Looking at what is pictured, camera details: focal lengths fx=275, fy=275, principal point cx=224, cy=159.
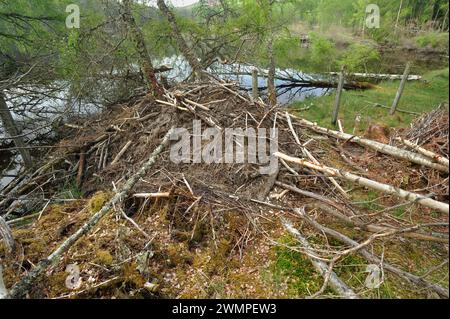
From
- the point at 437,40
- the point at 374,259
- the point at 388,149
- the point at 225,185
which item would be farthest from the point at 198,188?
the point at 437,40

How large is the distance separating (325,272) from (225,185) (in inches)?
80.8

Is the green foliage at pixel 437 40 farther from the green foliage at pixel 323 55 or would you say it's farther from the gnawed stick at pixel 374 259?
the green foliage at pixel 323 55

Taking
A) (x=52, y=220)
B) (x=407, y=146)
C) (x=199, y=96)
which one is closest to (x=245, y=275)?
(x=52, y=220)

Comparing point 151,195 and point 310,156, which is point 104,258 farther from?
point 310,156

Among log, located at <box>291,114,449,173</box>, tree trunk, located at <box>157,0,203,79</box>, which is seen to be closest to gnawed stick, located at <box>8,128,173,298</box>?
log, located at <box>291,114,449,173</box>

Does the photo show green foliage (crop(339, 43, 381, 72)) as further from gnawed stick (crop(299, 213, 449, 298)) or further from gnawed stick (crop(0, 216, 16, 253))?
gnawed stick (crop(0, 216, 16, 253))

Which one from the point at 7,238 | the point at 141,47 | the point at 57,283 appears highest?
the point at 141,47

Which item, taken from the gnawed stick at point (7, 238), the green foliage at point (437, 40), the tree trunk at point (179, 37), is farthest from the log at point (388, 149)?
the gnawed stick at point (7, 238)

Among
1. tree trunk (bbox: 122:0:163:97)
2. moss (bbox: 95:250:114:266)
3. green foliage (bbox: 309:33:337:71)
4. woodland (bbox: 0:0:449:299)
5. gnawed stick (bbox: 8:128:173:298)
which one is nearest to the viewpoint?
gnawed stick (bbox: 8:128:173:298)

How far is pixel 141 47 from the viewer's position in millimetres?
6461

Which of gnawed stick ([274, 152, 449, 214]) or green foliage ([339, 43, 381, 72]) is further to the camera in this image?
green foliage ([339, 43, 381, 72])

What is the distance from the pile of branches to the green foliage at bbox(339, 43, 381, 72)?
10.0 m

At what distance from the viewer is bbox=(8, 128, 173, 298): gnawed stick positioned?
2774 mm

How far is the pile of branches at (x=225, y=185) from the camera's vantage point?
3166 mm
